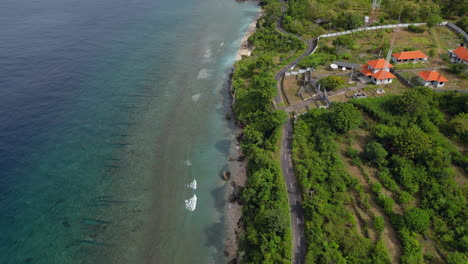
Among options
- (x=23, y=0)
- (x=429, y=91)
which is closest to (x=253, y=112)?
(x=429, y=91)

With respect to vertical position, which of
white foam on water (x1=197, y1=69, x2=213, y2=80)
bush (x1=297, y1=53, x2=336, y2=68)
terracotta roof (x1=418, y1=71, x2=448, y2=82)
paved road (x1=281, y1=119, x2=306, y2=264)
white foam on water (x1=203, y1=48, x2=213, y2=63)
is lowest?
paved road (x1=281, y1=119, x2=306, y2=264)

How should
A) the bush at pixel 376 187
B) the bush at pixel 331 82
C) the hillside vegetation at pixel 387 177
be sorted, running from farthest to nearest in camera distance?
the bush at pixel 331 82 < the bush at pixel 376 187 < the hillside vegetation at pixel 387 177

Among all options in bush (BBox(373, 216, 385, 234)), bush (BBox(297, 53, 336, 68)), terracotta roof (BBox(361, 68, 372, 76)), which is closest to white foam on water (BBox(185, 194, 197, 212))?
bush (BBox(373, 216, 385, 234))

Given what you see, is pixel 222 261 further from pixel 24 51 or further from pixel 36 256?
pixel 24 51

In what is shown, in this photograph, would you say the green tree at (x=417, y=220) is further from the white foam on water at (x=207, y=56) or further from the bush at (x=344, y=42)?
the white foam on water at (x=207, y=56)

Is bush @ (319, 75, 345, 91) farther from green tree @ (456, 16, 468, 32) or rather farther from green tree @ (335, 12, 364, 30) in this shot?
green tree @ (456, 16, 468, 32)

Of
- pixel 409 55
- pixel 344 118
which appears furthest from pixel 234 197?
pixel 409 55

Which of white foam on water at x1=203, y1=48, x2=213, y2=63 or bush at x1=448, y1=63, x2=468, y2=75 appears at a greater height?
bush at x1=448, y1=63, x2=468, y2=75

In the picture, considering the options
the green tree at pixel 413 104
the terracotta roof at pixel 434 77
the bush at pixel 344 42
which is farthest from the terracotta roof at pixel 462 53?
the green tree at pixel 413 104
